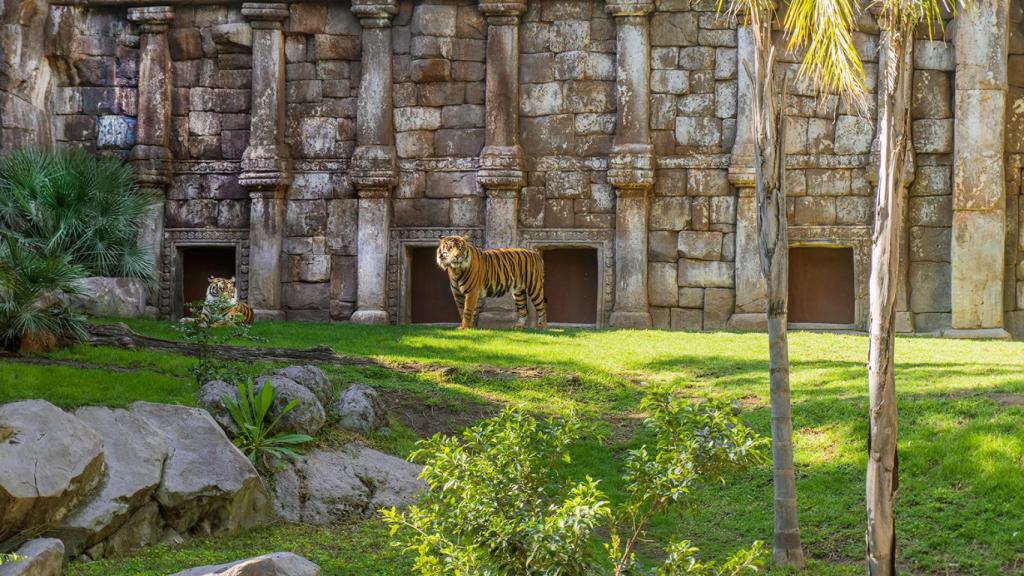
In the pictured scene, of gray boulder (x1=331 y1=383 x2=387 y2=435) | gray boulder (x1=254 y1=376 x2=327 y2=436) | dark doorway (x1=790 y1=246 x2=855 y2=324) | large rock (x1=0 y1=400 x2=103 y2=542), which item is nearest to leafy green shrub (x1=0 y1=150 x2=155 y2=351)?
gray boulder (x1=331 y1=383 x2=387 y2=435)

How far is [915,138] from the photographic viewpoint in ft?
59.1

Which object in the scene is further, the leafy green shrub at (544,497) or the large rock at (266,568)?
the large rock at (266,568)

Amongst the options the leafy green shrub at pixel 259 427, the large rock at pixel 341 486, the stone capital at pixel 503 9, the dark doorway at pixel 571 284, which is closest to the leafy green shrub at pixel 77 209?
the stone capital at pixel 503 9

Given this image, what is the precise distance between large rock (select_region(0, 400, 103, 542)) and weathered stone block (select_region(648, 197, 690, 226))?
11.2 m

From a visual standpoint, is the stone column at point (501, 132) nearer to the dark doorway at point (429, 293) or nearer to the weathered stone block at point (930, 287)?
the dark doorway at point (429, 293)

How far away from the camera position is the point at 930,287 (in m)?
17.8

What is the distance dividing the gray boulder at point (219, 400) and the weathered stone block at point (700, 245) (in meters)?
9.35

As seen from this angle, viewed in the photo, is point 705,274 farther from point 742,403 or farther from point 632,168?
point 742,403

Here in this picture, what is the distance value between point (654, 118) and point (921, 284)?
4.40 m

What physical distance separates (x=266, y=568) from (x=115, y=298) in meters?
11.2

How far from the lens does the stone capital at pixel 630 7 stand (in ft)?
59.5

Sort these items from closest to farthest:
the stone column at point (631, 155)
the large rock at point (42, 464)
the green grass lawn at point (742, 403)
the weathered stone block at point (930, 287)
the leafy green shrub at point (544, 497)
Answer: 1. the leafy green shrub at point (544, 497)
2. the large rock at point (42, 464)
3. the green grass lawn at point (742, 403)
4. the weathered stone block at point (930, 287)
5. the stone column at point (631, 155)

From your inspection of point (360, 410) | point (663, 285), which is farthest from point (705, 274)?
point (360, 410)

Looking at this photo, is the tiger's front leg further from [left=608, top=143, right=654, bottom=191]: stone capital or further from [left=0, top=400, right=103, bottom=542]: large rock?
[left=0, top=400, right=103, bottom=542]: large rock
